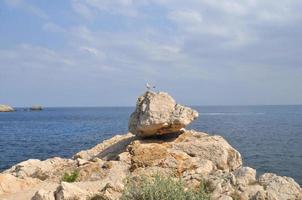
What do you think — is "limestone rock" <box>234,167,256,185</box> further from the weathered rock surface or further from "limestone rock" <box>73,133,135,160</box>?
"limestone rock" <box>73,133,135,160</box>

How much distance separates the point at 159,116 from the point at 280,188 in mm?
9204

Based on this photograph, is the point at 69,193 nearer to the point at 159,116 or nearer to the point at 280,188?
the point at 280,188

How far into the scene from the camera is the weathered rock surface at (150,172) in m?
13.7

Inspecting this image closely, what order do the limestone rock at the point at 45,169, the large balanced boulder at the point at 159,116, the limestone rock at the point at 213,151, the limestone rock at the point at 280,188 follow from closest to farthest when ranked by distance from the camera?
the limestone rock at the point at 280,188 → the limestone rock at the point at 45,169 → the limestone rock at the point at 213,151 → the large balanced boulder at the point at 159,116

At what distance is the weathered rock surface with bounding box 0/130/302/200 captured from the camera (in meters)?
13.7

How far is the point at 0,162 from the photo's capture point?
41125mm

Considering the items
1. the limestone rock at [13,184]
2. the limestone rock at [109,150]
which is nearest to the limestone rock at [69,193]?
the limestone rock at [13,184]

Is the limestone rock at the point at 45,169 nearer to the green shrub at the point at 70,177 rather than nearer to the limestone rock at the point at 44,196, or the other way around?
the green shrub at the point at 70,177

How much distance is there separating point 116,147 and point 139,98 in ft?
9.21

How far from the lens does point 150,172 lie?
18344 mm

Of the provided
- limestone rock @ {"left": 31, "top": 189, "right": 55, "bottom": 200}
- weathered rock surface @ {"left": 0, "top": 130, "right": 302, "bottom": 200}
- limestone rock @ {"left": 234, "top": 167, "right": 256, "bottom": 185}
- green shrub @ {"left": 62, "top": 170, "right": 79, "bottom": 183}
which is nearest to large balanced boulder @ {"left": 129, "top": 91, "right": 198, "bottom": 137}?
weathered rock surface @ {"left": 0, "top": 130, "right": 302, "bottom": 200}

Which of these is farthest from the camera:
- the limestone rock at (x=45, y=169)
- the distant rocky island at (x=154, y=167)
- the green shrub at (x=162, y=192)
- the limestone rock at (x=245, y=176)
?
the limestone rock at (x=45, y=169)

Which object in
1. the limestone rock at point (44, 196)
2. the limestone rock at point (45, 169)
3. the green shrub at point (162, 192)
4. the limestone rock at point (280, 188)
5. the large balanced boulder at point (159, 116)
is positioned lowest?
the limestone rock at point (45, 169)

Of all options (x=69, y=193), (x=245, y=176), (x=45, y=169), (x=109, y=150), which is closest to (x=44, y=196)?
(x=69, y=193)
